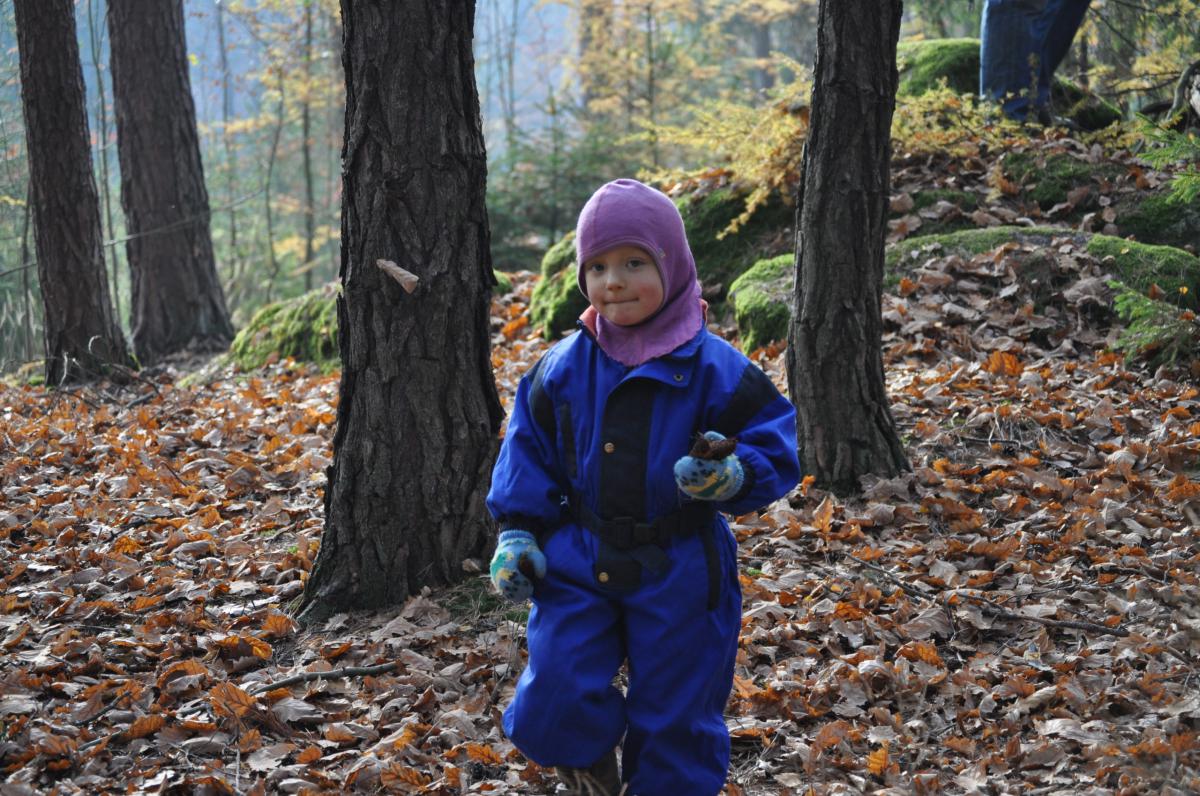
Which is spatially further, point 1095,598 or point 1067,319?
point 1067,319

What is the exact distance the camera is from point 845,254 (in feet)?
16.7

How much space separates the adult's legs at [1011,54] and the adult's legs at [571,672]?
752 centimetres

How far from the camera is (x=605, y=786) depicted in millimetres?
2783

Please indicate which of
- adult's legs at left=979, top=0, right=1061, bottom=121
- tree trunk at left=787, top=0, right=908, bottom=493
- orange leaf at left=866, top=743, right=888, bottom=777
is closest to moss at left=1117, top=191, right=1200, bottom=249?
adult's legs at left=979, top=0, right=1061, bottom=121

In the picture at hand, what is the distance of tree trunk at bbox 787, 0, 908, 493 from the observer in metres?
4.97

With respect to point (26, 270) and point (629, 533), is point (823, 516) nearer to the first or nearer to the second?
point (629, 533)

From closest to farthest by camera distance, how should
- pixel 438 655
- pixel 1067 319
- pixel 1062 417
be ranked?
pixel 438 655 → pixel 1062 417 → pixel 1067 319

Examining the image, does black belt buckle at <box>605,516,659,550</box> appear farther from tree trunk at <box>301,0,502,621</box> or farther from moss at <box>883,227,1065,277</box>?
moss at <box>883,227,1065,277</box>

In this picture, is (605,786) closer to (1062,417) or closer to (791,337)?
(791,337)

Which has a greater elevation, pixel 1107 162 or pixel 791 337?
pixel 1107 162

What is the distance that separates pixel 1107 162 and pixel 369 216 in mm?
6590

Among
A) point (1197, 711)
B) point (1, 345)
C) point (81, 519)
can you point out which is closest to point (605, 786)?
point (1197, 711)

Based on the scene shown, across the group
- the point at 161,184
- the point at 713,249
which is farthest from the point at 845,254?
the point at 161,184

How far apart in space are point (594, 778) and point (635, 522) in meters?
0.71
